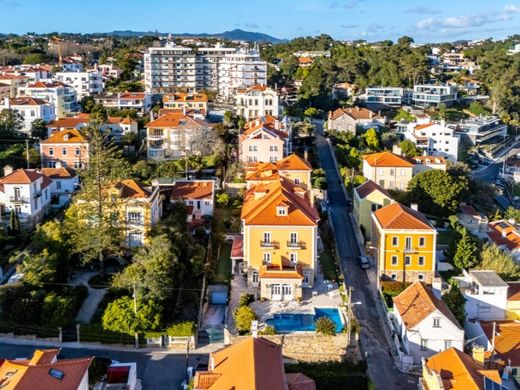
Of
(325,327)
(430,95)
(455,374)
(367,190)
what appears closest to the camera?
(455,374)

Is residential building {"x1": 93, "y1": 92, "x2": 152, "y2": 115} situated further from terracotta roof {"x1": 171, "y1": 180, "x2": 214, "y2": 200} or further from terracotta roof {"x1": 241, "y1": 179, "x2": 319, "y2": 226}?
terracotta roof {"x1": 241, "y1": 179, "x2": 319, "y2": 226}

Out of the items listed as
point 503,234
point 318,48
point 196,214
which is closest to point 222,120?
point 196,214

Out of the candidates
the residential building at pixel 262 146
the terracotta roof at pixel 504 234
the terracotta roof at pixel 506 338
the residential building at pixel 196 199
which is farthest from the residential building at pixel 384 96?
the terracotta roof at pixel 506 338

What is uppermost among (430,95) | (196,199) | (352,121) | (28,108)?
(430,95)

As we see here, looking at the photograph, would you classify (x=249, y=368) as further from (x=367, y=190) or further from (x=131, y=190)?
(x=367, y=190)

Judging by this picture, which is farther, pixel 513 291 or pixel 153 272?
pixel 513 291

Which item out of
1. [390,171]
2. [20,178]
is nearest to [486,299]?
[390,171]

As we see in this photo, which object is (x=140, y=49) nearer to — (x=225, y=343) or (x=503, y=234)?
(x=503, y=234)
